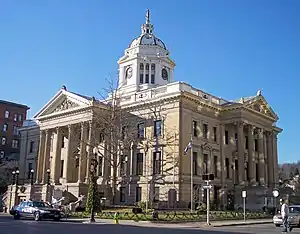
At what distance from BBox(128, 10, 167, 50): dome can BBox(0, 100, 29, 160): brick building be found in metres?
39.5

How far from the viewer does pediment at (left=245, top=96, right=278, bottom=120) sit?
2288 inches

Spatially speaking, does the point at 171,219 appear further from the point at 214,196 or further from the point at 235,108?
the point at 235,108

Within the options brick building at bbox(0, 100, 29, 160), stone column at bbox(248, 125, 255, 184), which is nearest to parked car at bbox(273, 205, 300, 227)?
stone column at bbox(248, 125, 255, 184)

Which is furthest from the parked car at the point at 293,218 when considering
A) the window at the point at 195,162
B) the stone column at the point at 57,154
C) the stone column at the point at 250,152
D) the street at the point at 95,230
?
the stone column at the point at 57,154

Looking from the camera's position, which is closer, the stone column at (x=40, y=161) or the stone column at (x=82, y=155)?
the stone column at (x=82, y=155)

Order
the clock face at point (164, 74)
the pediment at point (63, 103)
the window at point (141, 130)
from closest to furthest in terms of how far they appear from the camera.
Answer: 1. the window at point (141, 130)
2. the pediment at point (63, 103)
3. the clock face at point (164, 74)

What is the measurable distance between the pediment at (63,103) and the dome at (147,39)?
18947 mm

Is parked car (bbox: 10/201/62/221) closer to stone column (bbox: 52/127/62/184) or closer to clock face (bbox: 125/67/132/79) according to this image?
stone column (bbox: 52/127/62/184)

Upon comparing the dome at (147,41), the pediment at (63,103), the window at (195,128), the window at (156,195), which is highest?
the dome at (147,41)

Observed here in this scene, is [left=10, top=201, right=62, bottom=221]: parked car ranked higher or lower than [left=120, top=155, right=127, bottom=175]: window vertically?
lower

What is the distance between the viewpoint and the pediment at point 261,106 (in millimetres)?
58116

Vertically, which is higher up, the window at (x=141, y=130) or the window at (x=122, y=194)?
the window at (x=141, y=130)

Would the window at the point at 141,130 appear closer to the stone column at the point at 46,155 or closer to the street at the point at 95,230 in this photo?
the stone column at the point at 46,155

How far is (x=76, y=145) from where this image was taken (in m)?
60.1
